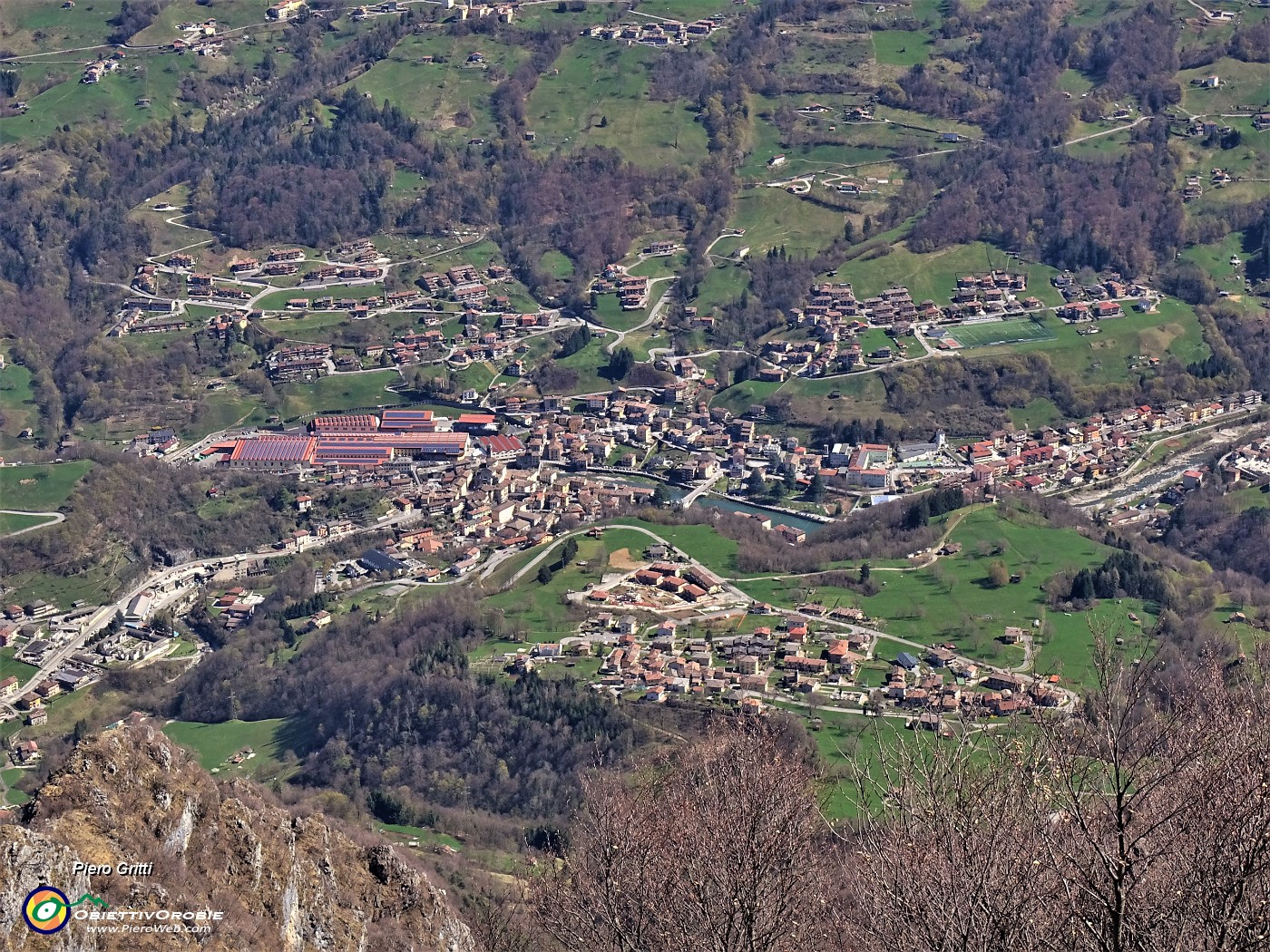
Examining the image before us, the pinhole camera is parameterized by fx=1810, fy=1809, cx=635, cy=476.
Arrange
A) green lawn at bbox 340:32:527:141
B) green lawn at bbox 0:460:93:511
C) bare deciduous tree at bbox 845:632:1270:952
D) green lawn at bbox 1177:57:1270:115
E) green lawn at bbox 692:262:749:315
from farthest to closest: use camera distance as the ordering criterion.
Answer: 1. green lawn at bbox 340:32:527:141
2. green lawn at bbox 1177:57:1270:115
3. green lawn at bbox 692:262:749:315
4. green lawn at bbox 0:460:93:511
5. bare deciduous tree at bbox 845:632:1270:952

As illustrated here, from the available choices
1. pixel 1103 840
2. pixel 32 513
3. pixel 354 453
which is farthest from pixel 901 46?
pixel 1103 840

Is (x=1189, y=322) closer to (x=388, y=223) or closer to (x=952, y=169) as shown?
(x=952, y=169)

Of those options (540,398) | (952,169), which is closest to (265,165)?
(540,398)

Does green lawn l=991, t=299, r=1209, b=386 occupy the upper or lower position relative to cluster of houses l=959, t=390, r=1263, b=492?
upper

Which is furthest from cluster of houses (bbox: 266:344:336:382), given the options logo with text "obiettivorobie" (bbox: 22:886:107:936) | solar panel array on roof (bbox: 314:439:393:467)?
logo with text "obiettivorobie" (bbox: 22:886:107:936)

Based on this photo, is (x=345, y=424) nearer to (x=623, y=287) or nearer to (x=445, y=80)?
(x=623, y=287)

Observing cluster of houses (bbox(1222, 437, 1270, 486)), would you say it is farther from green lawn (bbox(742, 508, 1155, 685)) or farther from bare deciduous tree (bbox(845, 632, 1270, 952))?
bare deciduous tree (bbox(845, 632, 1270, 952))

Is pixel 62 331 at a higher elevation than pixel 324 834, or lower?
lower
